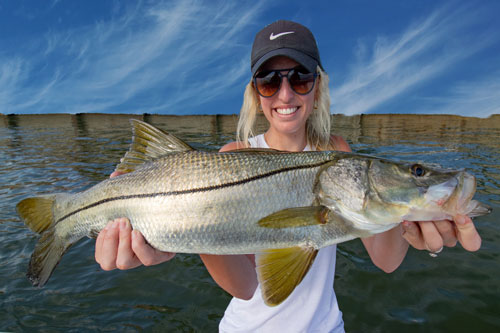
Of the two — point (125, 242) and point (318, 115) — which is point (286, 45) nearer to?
point (318, 115)

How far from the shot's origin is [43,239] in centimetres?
257

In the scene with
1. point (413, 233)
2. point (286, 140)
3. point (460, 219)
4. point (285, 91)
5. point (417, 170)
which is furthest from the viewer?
point (286, 140)

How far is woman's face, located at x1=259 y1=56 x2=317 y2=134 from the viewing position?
2.74m

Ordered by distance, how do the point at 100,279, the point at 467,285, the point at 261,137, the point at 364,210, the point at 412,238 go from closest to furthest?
the point at 364,210, the point at 412,238, the point at 261,137, the point at 467,285, the point at 100,279

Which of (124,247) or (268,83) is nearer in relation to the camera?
(124,247)

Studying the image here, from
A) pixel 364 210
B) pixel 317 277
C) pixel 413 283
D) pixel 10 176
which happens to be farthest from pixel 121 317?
pixel 10 176

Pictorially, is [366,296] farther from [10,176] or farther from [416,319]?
[10,176]

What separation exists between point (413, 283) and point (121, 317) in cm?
398

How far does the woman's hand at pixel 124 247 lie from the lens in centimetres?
216

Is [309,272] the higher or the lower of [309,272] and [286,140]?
the lower

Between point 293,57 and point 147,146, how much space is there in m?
1.39

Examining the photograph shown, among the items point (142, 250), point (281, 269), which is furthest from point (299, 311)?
point (142, 250)

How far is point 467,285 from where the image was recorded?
432cm

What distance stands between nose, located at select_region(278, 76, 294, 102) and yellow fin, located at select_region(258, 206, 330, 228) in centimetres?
118
